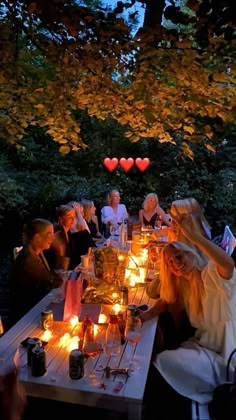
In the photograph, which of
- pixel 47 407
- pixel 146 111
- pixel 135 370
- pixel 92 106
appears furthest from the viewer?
pixel 92 106

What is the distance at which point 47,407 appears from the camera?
85.0 inches

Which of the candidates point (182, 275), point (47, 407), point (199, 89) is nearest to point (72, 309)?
point (47, 407)

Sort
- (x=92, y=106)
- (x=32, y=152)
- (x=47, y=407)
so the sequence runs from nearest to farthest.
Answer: (x=47, y=407)
(x=92, y=106)
(x=32, y=152)

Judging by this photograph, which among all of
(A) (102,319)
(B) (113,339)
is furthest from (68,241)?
(B) (113,339)

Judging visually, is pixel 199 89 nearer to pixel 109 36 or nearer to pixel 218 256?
pixel 109 36

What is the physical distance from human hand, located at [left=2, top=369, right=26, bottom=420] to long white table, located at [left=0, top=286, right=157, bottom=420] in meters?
0.56

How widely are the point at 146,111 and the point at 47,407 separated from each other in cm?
201

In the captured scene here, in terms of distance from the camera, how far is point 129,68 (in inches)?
107

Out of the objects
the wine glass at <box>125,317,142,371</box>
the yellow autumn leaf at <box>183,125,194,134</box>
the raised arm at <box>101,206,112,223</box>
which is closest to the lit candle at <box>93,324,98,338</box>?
the wine glass at <box>125,317,142,371</box>

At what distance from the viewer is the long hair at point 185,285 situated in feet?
8.35

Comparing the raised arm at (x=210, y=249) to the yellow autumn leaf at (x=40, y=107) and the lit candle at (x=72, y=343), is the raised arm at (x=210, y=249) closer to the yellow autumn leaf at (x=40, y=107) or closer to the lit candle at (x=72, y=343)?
the lit candle at (x=72, y=343)

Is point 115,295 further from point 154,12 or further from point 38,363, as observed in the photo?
point 154,12

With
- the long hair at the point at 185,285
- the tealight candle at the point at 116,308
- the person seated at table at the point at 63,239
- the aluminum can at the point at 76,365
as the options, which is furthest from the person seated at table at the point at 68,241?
the aluminum can at the point at 76,365

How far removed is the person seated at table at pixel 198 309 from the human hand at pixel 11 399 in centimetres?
138
